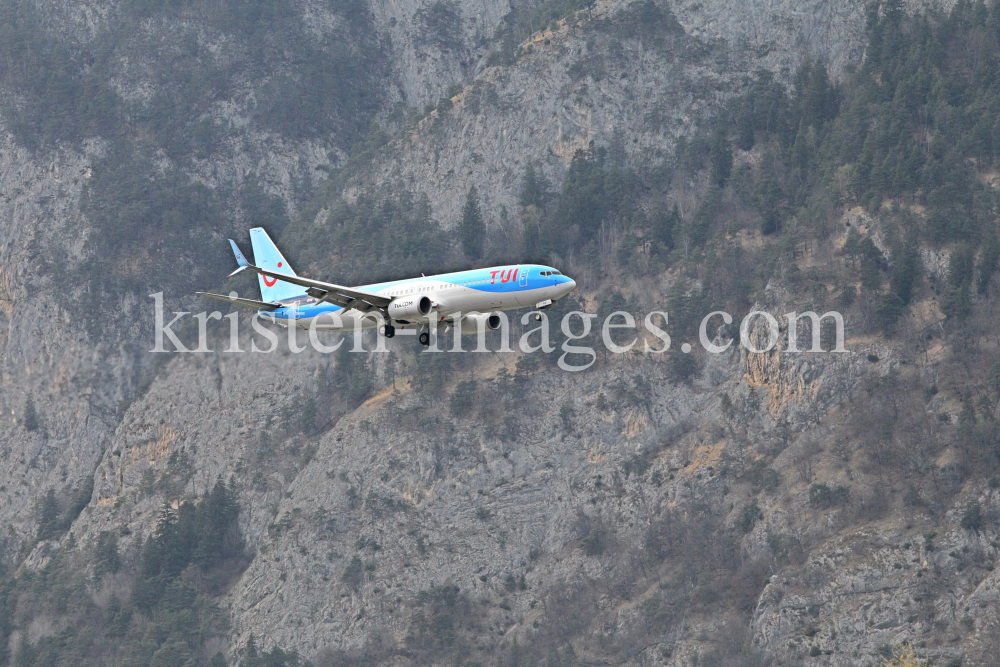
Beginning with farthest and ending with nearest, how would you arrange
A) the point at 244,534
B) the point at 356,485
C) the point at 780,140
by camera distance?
the point at 780,140 < the point at 244,534 < the point at 356,485

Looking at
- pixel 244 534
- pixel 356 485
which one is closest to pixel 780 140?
pixel 356 485

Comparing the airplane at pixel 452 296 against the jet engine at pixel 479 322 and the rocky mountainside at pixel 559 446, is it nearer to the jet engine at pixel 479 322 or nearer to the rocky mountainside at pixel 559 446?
the jet engine at pixel 479 322

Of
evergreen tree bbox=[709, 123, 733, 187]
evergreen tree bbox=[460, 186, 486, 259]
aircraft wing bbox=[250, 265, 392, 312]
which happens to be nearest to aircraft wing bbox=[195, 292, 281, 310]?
aircraft wing bbox=[250, 265, 392, 312]

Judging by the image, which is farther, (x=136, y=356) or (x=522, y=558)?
(x=136, y=356)

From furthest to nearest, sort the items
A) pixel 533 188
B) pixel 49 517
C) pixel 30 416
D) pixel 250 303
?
Answer: pixel 30 416, pixel 533 188, pixel 49 517, pixel 250 303

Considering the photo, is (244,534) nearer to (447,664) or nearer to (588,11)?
(447,664)

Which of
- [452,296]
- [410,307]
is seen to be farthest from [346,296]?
[452,296]

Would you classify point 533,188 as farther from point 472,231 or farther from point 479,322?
point 479,322
